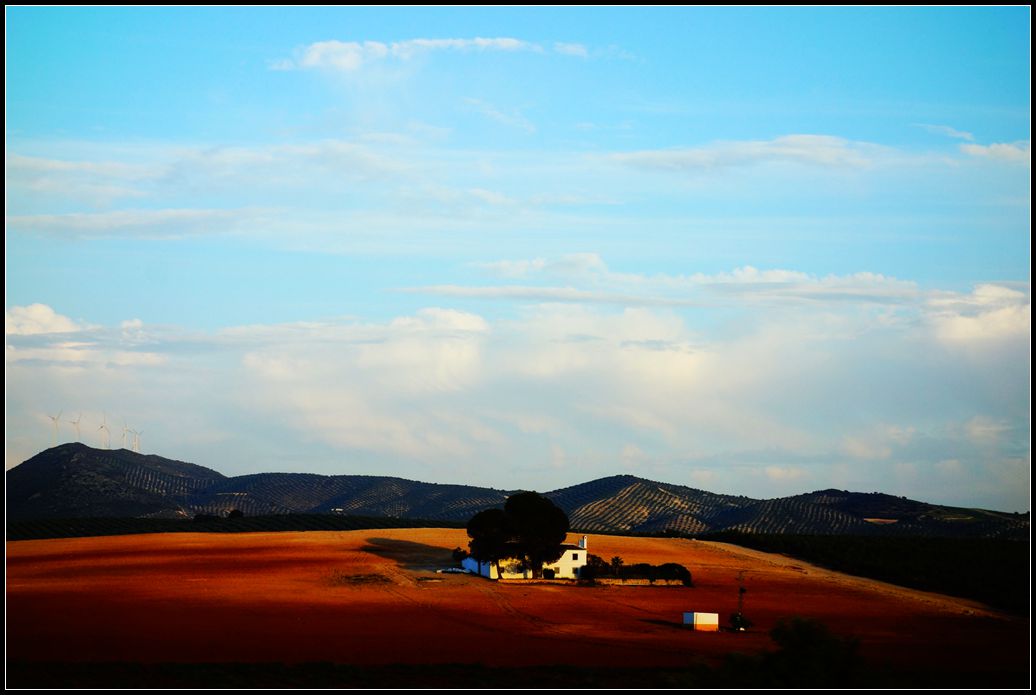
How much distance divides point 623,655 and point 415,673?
10074mm

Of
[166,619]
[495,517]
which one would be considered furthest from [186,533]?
[166,619]

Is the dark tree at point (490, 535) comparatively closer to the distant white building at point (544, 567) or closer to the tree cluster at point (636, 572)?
the distant white building at point (544, 567)

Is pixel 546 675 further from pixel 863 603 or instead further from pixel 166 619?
pixel 863 603

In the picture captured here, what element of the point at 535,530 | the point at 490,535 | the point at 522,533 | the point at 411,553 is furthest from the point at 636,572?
the point at 411,553

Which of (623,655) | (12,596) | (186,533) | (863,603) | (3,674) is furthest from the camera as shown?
(186,533)

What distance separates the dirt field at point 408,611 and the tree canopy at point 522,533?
9.71 feet

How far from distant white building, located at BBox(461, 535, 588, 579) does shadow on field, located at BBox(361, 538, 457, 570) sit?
383 cm

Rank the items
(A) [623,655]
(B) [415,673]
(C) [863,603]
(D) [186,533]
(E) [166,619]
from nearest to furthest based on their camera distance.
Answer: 1. (B) [415,673]
2. (A) [623,655]
3. (E) [166,619]
4. (C) [863,603]
5. (D) [186,533]

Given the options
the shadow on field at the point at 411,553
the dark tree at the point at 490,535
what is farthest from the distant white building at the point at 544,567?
the shadow on field at the point at 411,553

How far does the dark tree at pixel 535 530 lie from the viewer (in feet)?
264

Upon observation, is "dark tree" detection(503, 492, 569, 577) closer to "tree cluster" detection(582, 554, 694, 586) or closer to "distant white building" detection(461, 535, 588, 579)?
"distant white building" detection(461, 535, 588, 579)

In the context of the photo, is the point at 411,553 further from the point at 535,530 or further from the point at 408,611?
the point at 408,611

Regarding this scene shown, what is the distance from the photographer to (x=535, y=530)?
8062 cm

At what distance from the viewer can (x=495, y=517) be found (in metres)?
80.9
